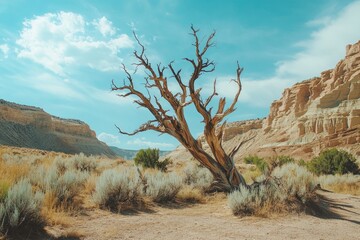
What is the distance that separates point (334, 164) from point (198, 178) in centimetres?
1058

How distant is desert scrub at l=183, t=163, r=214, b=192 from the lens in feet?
36.0

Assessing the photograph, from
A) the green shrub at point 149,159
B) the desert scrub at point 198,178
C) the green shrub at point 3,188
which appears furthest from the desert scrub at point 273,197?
the green shrub at point 149,159

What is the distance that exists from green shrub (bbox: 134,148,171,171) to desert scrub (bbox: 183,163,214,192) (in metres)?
4.74

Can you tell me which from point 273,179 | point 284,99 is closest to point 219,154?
point 273,179

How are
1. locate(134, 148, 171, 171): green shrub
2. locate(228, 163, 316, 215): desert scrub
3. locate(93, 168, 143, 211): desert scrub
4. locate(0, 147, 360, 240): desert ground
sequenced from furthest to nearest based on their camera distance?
locate(134, 148, 171, 171): green shrub
locate(228, 163, 316, 215): desert scrub
locate(93, 168, 143, 211): desert scrub
locate(0, 147, 360, 240): desert ground

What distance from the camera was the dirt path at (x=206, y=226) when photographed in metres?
5.62

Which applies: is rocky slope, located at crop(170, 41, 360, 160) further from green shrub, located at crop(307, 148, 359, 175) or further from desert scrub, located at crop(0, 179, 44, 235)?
desert scrub, located at crop(0, 179, 44, 235)

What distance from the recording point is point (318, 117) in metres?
61.2

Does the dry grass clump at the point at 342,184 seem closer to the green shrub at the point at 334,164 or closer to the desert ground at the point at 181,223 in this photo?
the green shrub at the point at 334,164

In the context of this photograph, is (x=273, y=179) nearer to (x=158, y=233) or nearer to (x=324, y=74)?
(x=158, y=233)

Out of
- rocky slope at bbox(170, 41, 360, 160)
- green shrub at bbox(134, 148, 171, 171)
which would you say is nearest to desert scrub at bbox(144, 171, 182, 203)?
green shrub at bbox(134, 148, 171, 171)

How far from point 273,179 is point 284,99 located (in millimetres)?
73845

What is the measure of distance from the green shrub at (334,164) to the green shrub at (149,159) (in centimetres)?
905

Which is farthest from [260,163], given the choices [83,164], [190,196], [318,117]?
[318,117]
